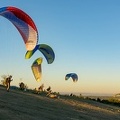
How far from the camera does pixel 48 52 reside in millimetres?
36406

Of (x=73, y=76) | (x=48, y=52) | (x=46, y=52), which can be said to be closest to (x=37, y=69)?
(x=46, y=52)

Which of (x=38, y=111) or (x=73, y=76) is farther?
(x=73, y=76)

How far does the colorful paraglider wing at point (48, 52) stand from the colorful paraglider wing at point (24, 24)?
10692 mm

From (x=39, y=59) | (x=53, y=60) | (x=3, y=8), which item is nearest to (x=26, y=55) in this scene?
(x=53, y=60)

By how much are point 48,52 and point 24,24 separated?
12268 mm

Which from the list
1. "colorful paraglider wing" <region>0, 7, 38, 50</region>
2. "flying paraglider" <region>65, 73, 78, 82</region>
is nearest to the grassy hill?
"colorful paraglider wing" <region>0, 7, 38, 50</region>

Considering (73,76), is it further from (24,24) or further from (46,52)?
(24,24)

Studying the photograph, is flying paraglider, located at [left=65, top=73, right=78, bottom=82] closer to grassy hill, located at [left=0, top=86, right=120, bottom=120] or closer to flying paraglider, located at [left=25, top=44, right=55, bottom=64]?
flying paraglider, located at [left=25, top=44, right=55, bottom=64]

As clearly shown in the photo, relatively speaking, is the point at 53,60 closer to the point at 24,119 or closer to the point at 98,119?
the point at 98,119

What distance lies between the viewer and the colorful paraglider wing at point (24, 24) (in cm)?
2355

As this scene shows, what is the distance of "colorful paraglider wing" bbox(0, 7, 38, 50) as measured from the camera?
77.3ft

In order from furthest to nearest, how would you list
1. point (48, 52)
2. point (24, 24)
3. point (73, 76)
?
1. point (73, 76)
2. point (48, 52)
3. point (24, 24)

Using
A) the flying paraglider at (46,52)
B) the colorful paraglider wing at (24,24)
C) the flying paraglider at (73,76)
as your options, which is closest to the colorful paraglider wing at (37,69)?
the flying paraglider at (46,52)

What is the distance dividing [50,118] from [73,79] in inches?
1263
